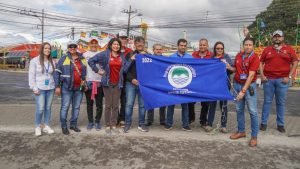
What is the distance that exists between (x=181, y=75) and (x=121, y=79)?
1.19m

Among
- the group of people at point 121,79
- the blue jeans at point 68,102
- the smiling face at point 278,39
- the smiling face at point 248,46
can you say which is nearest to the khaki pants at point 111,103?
the group of people at point 121,79

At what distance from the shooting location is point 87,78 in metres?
6.19

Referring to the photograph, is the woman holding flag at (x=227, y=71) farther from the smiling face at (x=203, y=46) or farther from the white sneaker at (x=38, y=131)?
the white sneaker at (x=38, y=131)

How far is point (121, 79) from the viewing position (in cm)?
592

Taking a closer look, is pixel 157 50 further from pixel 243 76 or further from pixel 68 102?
pixel 68 102

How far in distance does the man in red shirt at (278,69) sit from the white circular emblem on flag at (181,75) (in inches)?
60.0

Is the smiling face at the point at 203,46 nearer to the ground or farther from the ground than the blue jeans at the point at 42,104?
farther from the ground

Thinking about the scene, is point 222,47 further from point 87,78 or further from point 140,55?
point 87,78

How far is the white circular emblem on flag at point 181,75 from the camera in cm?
607

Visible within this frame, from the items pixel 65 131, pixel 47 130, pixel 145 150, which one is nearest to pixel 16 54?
pixel 47 130

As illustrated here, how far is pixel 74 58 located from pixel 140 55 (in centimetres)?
128

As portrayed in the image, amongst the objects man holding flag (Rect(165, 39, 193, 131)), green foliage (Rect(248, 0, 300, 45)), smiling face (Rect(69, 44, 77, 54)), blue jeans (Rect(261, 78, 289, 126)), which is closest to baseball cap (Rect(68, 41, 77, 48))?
smiling face (Rect(69, 44, 77, 54))

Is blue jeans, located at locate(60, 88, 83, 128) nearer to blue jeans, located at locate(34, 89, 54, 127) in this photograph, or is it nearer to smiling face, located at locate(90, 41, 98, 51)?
blue jeans, located at locate(34, 89, 54, 127)

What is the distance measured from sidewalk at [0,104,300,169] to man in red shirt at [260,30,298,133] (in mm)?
701
